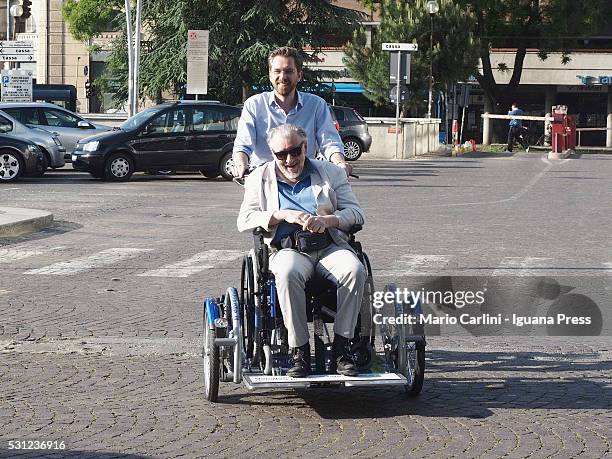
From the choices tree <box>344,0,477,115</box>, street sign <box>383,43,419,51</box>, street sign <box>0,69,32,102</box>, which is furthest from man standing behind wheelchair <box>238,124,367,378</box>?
tree <box>344,0,477,115</box>

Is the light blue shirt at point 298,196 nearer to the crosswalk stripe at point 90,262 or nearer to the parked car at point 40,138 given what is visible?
the crosswalk stripe at point 90,262

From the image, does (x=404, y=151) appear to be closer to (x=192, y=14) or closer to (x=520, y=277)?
(x=192, y=14)

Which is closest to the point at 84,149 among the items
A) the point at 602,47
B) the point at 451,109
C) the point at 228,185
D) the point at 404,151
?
the point at 228,185

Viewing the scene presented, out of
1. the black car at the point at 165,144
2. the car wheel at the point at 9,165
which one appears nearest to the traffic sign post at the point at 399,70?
the black car at the point at 165,144

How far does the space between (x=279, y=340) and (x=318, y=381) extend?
404 millimetres

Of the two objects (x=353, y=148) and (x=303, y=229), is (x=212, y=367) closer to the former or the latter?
(x=303, y=229)

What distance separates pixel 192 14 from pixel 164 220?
29.7m

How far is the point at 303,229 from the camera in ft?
23.4

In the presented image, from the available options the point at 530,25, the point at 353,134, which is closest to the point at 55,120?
the point at 353,134

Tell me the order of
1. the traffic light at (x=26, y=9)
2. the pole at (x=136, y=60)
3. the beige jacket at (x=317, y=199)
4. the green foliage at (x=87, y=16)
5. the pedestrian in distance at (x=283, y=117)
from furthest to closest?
the green foliage at (x=87, y=16), the pole at (x=136, y=60), the traffic light at (x=26, y=9), the pedestrian in distance at (x=283, y=117), the beige jacket at (x=317, y=199)

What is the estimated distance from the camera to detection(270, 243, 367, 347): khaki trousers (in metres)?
6.78

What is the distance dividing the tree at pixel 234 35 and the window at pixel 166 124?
17547mm

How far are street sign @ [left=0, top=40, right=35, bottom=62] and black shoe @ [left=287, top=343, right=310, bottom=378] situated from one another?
28081 millimetres

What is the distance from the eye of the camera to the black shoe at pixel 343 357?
6.67 meters
